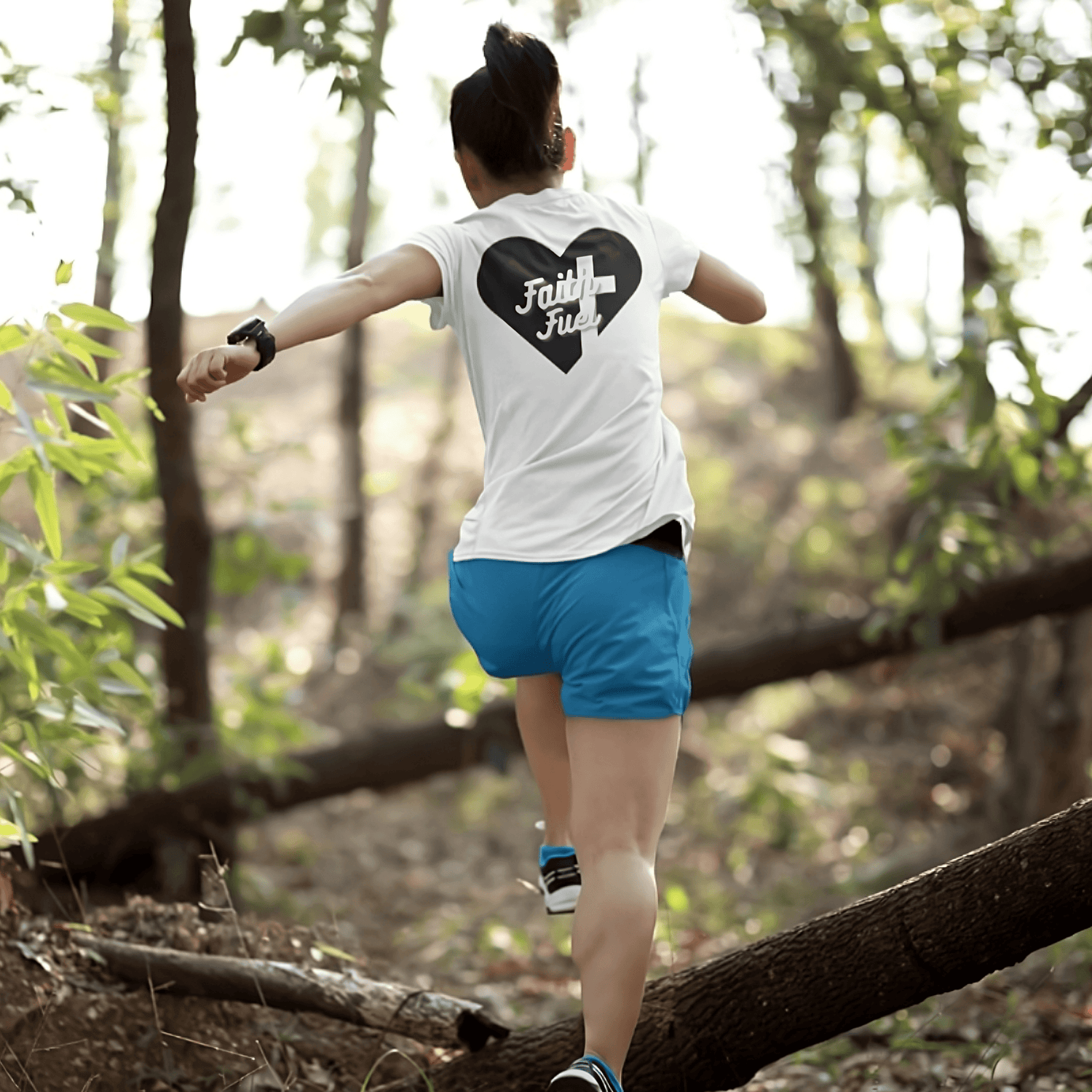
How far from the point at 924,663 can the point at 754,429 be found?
13.3ft

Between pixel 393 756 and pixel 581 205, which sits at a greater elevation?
pixel 581 205

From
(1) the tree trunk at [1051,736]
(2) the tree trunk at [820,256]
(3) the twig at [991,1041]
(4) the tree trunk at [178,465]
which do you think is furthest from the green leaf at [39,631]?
(1) the tree trunk at [1051,736]

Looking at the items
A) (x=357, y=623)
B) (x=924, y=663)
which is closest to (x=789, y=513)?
(x=924, y=663)

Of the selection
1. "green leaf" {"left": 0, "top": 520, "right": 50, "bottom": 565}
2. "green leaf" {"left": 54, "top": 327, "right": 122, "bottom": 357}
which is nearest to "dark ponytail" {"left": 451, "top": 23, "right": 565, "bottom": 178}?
"green leaf" {"left": 54, "top": 327, "right": 122, "bottom": 357}

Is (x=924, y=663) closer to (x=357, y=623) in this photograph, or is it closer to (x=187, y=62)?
(x=357, y=623)

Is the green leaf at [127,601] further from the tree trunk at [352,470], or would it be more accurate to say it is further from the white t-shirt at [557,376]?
the tree trunk at [352,470]

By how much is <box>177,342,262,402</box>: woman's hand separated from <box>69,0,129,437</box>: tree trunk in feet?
5.68

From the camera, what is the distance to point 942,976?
2182 mm

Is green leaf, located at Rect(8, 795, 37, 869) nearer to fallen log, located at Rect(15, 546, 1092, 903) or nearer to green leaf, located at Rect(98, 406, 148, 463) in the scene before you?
green leaf, located at Rect(98, 406, 148, 463)

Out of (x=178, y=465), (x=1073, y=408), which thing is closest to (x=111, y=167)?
(x=178, y=465)

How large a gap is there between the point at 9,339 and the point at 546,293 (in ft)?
3.66

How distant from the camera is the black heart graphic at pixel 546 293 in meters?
2.13

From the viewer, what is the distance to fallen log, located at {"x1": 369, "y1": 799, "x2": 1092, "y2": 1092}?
2152 millimetres

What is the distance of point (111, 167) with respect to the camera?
4949 mm
